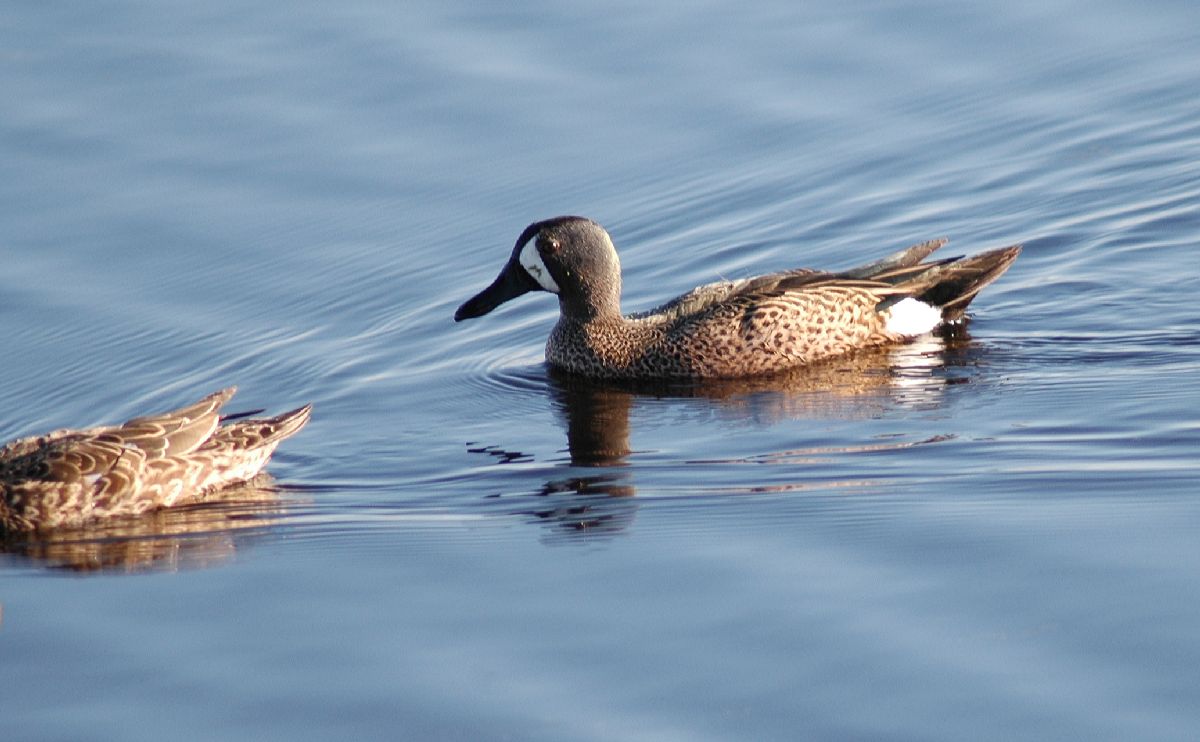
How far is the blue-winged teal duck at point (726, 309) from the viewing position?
1127 centimetres

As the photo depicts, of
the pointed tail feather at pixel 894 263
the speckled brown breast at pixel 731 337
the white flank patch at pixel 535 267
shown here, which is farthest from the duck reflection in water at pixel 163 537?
the pointed tail feather at pixel 894 263

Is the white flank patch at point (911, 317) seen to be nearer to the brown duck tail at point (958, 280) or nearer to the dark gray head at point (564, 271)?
the brown duck tail at point (958, 280)

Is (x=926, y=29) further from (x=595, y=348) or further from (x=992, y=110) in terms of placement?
(x=595, y=348)

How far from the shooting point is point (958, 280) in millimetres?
11836

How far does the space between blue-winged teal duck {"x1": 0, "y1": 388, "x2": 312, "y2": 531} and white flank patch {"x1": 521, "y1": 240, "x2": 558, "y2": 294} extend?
2298 mm

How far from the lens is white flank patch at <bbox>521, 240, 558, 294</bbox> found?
11.6 metres

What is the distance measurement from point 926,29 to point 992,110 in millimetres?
1180

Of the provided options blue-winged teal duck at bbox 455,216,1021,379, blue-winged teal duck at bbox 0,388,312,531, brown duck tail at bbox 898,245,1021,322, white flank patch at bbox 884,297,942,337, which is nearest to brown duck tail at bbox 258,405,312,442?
blue-winged teal duck at bbox 0,388,312,531

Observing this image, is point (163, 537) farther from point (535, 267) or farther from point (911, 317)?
point (911, 317)

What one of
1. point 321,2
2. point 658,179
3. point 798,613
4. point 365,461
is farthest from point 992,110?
point 798,613

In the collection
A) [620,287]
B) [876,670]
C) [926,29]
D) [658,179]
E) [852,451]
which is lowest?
[876,670]

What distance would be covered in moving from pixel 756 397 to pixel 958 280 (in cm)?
177

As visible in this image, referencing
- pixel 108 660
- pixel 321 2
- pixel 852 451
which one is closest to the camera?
pixel 108 660

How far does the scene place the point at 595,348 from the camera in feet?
37.6
